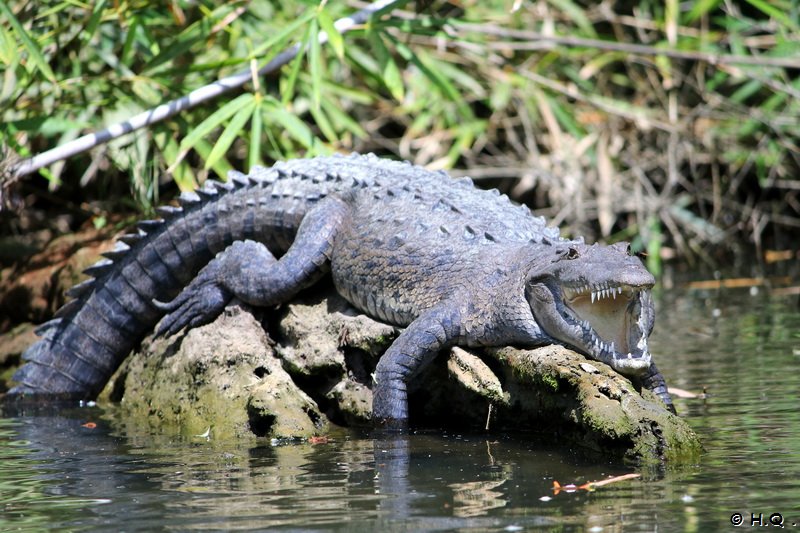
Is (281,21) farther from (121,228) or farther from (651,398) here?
(651,398)

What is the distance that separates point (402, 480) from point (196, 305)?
7.46 ft

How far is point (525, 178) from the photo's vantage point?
1059 cm

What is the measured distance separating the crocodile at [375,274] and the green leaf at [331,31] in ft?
2.23

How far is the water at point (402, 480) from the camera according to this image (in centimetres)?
351

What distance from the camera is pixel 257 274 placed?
5.79 meters

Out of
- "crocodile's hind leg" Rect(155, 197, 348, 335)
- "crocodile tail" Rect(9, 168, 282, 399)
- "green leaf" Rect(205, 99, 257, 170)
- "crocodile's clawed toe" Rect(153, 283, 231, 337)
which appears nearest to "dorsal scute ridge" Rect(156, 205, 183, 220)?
"crocodile tail" Rect(9, 168, 282, 399)

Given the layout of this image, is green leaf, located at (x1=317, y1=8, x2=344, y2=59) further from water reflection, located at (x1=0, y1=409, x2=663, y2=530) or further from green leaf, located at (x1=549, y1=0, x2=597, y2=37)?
green leaf, located at (x1=549, y1=0, x2=597, y2=37)

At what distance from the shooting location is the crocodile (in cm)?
464

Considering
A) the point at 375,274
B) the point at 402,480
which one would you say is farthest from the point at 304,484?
the point at 375,274

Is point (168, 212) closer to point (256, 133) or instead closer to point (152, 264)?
point (152, 264)

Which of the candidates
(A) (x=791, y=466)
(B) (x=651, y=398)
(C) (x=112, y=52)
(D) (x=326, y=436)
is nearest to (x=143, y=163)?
(C) (x=112, y=52)

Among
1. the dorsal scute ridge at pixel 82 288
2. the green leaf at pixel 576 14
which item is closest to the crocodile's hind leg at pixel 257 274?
the dorsal scute ridge at pixel 82 288

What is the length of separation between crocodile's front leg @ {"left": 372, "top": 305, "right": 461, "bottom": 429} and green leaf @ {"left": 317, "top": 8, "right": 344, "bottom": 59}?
2.22 m

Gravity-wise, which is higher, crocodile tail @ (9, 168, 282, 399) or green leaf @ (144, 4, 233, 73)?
green leaf @ (144, 4, 233, 73)
